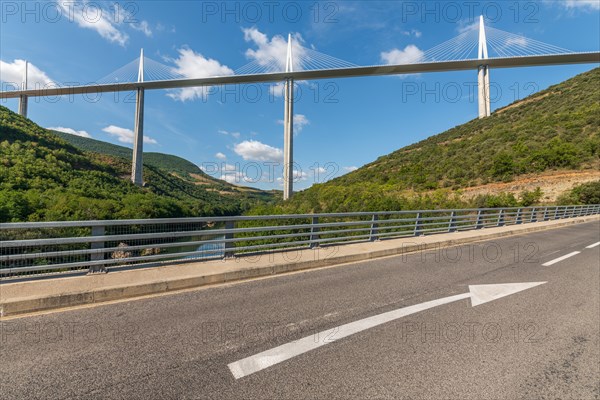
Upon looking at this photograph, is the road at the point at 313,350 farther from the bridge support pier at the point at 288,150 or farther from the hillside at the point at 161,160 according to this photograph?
the hillside at the point at 161,160

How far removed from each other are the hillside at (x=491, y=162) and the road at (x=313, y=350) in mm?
25419

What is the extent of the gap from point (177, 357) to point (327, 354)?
1498mm

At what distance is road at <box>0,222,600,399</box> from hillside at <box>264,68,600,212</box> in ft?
83.4

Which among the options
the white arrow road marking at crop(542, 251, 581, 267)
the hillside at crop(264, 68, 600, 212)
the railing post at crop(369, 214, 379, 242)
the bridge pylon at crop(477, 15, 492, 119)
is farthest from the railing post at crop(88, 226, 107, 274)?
the bridge pylon at crop(477, 15, 492, 119)

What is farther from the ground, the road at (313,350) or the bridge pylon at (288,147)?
the bridge pylon at (288,147)

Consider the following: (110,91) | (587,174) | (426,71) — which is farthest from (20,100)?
(587,174)

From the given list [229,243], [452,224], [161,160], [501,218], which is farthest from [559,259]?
[161,160]

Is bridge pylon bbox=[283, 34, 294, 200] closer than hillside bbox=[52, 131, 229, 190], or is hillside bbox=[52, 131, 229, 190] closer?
bridge pylon bbox=[283, 34, 294, 200]

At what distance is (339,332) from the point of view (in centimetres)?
339

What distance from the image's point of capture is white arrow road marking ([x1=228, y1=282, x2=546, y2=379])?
268cm

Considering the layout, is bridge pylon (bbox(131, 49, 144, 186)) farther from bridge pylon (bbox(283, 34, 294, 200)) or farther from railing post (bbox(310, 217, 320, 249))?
railing post (bbox(310, 217, 320, 249))

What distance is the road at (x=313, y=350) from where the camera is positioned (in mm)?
2418

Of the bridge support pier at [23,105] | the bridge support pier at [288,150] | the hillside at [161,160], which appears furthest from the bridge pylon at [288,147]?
the hillside at [161,160]

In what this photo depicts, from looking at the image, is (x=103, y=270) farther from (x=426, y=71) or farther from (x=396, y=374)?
(x=426, y=71)
